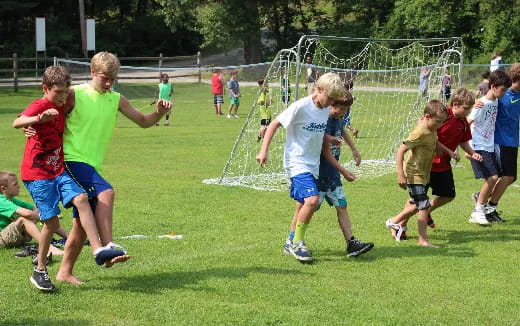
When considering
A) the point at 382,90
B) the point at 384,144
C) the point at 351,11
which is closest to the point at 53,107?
the point at 384,144

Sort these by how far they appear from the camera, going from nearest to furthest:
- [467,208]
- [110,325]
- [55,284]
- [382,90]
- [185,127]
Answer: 1. [110,325]
2. [55,284]
3. [467,208]
4. [382,90]
5. [185,127]

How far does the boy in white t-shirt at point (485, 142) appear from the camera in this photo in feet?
29.8

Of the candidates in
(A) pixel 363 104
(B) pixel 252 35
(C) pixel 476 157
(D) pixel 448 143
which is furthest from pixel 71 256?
(B) pixel 252 35

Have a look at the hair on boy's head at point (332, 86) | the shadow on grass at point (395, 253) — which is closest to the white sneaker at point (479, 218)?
the shadow on grass at point (395, 253)

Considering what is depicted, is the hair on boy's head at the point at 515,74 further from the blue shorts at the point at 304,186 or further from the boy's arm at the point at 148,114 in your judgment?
the boy's arm at the point at 148,114

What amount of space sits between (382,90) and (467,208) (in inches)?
453

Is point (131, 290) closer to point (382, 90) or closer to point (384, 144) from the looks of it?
point (384, 144)

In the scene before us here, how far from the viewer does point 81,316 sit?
5289 millimetres

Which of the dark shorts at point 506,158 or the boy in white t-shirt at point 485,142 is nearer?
the boy in white t-shirt at point 485,142

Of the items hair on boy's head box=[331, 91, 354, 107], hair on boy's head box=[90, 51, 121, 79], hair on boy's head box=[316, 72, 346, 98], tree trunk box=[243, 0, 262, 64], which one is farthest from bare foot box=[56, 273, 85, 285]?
tree trunk box=[243, 0, 262, 64]

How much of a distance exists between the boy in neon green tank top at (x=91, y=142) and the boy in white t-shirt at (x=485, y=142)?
472 centimetres

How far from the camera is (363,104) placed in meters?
23.2

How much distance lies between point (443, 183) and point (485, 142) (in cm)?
131

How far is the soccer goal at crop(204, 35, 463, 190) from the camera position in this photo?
1229cm
